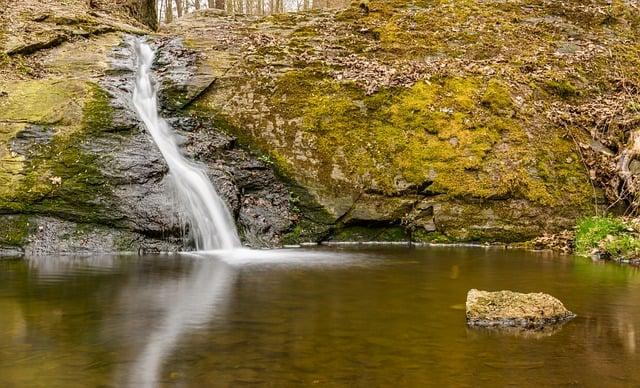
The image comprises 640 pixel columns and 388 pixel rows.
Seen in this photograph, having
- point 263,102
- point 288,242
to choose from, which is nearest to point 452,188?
point 288,242

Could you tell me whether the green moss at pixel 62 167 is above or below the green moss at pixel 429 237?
above

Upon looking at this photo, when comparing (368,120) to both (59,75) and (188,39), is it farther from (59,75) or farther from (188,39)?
(59,75)

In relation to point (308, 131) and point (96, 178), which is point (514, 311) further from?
point (308, 131)

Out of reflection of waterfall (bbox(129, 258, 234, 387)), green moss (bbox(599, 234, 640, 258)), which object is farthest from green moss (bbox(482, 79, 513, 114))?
reflection of waterfall (bbox(129, 258, 234, 387))

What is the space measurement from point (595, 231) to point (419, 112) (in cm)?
382

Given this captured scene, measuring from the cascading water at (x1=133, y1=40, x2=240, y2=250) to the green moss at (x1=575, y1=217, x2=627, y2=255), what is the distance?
18.1ft

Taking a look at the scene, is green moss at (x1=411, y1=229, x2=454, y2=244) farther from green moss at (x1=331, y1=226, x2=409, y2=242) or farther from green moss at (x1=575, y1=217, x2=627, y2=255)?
green moss at (x1=575, y1=217, x2=627, y2=255)

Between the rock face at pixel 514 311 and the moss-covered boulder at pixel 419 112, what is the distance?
5961mm

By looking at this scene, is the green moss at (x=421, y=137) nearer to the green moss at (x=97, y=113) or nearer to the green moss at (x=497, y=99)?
the green moss at (x=497, y=99)

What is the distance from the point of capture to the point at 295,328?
4715 mm

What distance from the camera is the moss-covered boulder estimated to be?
36.5 feet

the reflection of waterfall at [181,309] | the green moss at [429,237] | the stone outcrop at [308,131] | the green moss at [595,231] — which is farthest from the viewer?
the green moss at [429,237]

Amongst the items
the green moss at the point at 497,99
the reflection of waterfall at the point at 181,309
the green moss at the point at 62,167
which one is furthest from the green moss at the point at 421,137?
the reflection of waterfall at the point at 181,309

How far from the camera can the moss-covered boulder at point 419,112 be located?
11.1 m
